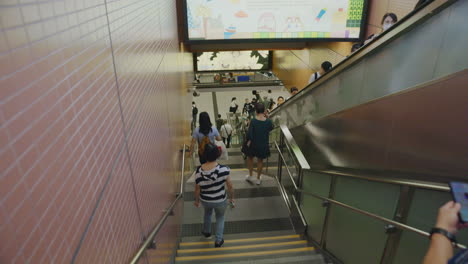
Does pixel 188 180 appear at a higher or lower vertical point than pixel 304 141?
lower

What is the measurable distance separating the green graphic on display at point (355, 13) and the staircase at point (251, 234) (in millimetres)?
4295

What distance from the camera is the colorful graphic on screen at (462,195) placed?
1.25m

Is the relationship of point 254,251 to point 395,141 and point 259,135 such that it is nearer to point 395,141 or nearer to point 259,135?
point 259,135

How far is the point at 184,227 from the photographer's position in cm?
413

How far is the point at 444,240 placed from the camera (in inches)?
48.4

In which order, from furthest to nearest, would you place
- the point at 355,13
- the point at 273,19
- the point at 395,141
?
the point at 273,19 < the point at 355,13 < the point at 395,141

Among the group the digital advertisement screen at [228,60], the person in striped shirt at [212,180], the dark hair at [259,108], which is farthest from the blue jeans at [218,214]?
the digital advertisement screen at [228,60]

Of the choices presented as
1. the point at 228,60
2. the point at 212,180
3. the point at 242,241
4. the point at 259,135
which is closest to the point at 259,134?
the point at 259,135

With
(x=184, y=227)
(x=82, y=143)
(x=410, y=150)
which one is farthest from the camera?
(x=184, y=227)

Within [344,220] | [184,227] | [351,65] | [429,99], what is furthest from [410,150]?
[184,227]

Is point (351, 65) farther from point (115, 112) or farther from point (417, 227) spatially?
point (115, 112)

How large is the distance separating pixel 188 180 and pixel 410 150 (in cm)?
424

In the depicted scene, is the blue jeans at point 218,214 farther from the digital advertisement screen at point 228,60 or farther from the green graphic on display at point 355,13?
the digital advertisement screen at point 228,60

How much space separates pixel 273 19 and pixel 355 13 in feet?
6.18
